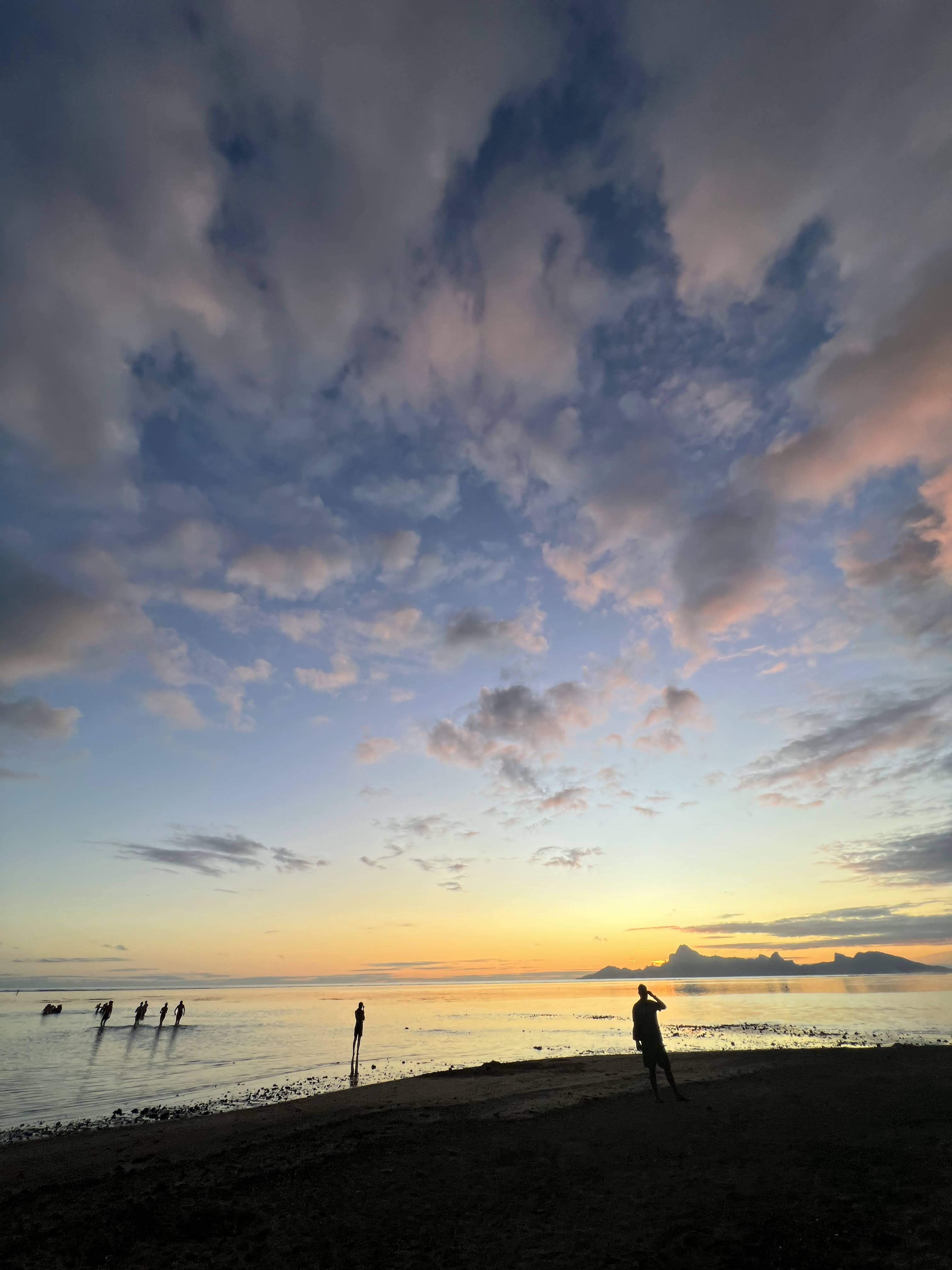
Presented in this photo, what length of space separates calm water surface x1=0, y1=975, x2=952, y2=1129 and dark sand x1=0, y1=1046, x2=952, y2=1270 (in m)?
11.0

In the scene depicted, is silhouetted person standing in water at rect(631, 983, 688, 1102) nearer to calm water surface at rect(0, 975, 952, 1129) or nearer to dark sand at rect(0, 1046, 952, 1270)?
dark sand at rect(0, 1046, 952, 1270)

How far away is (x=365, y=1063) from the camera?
3266 cm

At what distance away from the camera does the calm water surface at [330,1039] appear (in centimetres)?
2716

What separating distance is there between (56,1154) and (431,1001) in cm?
10382

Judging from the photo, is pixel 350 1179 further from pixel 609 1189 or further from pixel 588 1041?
pixel 588 1041

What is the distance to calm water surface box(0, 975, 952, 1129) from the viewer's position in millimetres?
27156

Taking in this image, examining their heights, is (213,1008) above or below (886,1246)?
above

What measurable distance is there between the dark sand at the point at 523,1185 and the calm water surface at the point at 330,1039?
35.9 feet

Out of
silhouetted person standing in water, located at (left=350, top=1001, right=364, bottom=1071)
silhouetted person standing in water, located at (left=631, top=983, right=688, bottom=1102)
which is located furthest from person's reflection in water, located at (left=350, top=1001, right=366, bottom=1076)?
silhouetted person standing in water, located at (left=631, top=983, right=688, bottom=1102)

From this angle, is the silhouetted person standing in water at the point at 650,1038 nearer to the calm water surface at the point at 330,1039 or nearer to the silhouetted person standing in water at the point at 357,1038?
the calm water surface at the point at 330,1039

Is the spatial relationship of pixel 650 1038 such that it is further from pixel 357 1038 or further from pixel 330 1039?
pixel 330 1039

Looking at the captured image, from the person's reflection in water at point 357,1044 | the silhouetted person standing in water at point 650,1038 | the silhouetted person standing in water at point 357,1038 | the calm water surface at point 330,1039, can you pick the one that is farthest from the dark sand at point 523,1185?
the silhouetted person standing in water at point 357,1038

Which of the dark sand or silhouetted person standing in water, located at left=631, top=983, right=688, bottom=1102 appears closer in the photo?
the dark sand

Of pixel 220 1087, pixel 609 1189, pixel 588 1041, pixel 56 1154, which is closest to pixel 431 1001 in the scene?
pixel 588 1041
